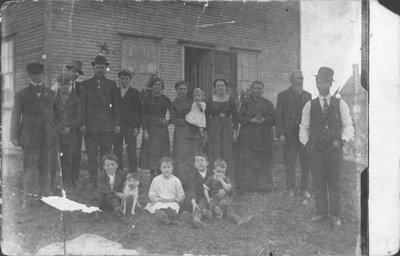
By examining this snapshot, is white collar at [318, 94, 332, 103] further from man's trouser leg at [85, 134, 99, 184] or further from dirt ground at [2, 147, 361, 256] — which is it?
man's trouser leg at [85, 134, 99, 184]

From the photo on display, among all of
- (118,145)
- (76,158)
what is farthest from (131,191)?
(76,158)

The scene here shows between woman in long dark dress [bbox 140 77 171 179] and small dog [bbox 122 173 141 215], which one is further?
woman in long dark dress [bbox 140 77 171 179]

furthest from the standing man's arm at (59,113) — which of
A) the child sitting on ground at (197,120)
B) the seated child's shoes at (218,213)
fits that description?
the seated child's shoes at (218,213)

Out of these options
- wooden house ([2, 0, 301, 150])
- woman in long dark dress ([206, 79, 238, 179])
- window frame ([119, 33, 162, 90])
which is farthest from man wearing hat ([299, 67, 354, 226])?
window frame ([119, 33, 162, 90])

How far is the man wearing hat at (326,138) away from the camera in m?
4.32

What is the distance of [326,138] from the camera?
4355 millimetres

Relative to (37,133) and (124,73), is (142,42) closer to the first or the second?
(124,73)

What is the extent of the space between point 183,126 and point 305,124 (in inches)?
43.4

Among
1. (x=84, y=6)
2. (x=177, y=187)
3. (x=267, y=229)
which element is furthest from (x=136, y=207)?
(x=84, y=6)

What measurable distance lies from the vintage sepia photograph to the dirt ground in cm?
1

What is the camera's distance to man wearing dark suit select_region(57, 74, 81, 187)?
4430 mm

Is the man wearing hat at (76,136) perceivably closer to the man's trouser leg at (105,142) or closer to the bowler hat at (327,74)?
the man's trouser leg at (105,142)

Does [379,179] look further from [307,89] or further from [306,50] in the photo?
[306,50]

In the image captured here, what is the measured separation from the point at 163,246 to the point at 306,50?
2.12 m
